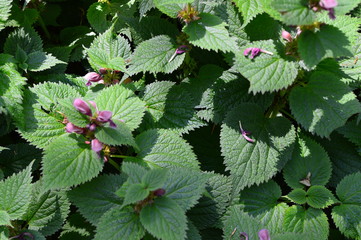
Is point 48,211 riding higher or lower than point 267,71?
lower

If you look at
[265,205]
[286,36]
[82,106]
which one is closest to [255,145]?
[265,205]

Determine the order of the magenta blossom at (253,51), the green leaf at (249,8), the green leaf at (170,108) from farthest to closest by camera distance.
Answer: the green leaf at (170,108) < the green leaf at (249,8) < the magenta blossom at (253,51)

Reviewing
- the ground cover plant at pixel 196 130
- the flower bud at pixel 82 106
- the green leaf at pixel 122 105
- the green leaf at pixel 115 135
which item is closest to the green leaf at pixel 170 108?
the ground cover plant at pixel 196 130

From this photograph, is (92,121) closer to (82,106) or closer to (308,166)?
(82,106)

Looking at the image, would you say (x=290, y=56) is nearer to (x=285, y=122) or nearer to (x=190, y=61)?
(x=285, y=122)

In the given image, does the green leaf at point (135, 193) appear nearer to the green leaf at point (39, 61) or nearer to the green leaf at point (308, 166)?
the green leaf at point (308, 166)

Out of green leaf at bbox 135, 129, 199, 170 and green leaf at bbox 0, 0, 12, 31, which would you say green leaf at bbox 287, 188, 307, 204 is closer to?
green leaf at bbox 135, 129, 199, 170

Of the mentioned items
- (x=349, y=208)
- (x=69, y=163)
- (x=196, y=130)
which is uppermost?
(x=69, y=163)
